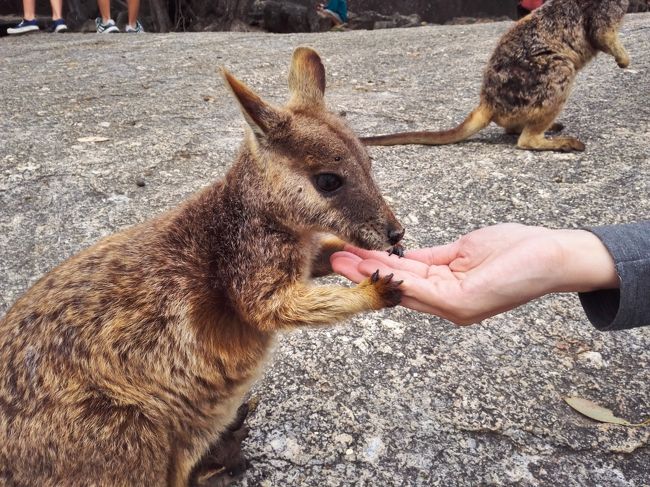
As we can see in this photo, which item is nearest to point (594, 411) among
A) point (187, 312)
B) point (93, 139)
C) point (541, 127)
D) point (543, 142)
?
point (187, 312)

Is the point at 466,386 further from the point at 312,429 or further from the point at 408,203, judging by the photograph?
the point at 408,203

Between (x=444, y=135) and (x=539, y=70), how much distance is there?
91 centimetres

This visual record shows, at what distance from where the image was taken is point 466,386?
2.39 meters

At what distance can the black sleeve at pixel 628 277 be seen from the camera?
177cm

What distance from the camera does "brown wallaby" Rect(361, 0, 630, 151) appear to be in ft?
14.8

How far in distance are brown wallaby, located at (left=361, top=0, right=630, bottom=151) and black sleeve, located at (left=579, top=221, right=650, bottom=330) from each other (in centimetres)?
262

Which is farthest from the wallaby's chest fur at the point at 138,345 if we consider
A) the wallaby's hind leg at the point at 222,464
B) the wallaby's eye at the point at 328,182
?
the wallaby's eye at the point at 328,182

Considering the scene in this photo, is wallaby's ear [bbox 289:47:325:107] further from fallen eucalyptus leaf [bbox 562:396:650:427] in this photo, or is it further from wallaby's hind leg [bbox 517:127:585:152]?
wallaby's hind leg [bbox 517:127:585:152]

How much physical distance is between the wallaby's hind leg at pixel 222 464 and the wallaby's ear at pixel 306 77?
1.31 m

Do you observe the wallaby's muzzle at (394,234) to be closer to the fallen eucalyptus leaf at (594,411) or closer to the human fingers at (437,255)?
the human fingers at (437,255)

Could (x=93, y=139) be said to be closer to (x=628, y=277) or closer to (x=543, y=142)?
(x=543, y=142)

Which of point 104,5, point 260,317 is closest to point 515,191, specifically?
point 260,317

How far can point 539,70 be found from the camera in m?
4.55

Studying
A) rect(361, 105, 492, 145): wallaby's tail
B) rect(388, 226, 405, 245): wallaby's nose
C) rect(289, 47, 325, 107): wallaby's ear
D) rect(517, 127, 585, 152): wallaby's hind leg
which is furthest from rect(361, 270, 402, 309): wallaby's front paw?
rect(517, 127, 585, 152): wallaby's hind leg
